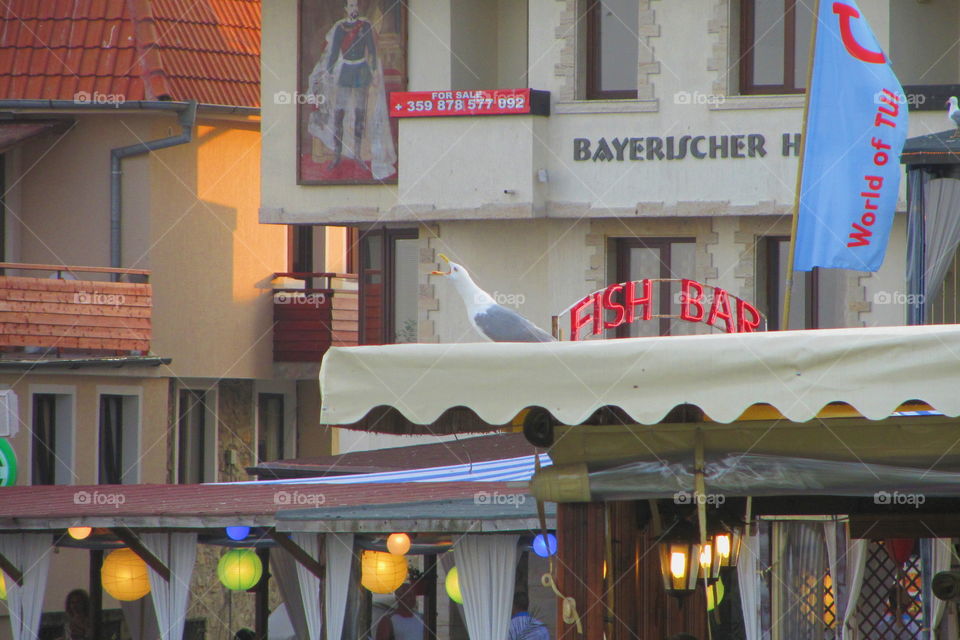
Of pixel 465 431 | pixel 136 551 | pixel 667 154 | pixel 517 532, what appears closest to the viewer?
pixel 465 431

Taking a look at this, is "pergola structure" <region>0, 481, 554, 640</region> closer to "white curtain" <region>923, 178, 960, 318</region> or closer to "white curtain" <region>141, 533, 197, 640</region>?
"white curtain" <region>141, 533, 197, 640</region>

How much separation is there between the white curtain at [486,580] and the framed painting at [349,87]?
10.8 metres

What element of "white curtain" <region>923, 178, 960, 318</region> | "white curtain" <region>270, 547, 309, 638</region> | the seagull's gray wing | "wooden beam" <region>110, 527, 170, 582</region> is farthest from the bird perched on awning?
"white curtain" <region>270, 547, 309, 638</region>

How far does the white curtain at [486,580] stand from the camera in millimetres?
13547

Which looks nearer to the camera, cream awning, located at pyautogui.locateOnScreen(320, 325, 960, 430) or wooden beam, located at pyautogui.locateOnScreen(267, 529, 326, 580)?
cream awning, located at pyautogui.locateOnScreen(320, 325, 960, 430)

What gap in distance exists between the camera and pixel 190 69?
Answer: 86.9ft

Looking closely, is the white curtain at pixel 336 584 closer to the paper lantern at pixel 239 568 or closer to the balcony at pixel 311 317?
the paper lantern at pixel 239 568

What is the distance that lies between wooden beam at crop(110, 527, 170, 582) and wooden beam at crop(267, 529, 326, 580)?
68.4 inches

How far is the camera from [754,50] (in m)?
22.0

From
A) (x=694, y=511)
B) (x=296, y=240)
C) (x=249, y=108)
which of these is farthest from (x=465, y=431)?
(x=296, y=240)

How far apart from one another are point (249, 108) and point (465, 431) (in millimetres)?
20082

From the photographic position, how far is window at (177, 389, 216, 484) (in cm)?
2714

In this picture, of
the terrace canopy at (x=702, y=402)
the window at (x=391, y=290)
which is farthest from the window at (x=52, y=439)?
the terrace canopy at (x=702, y=402)

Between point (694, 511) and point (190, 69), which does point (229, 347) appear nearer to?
point (190, 69)
